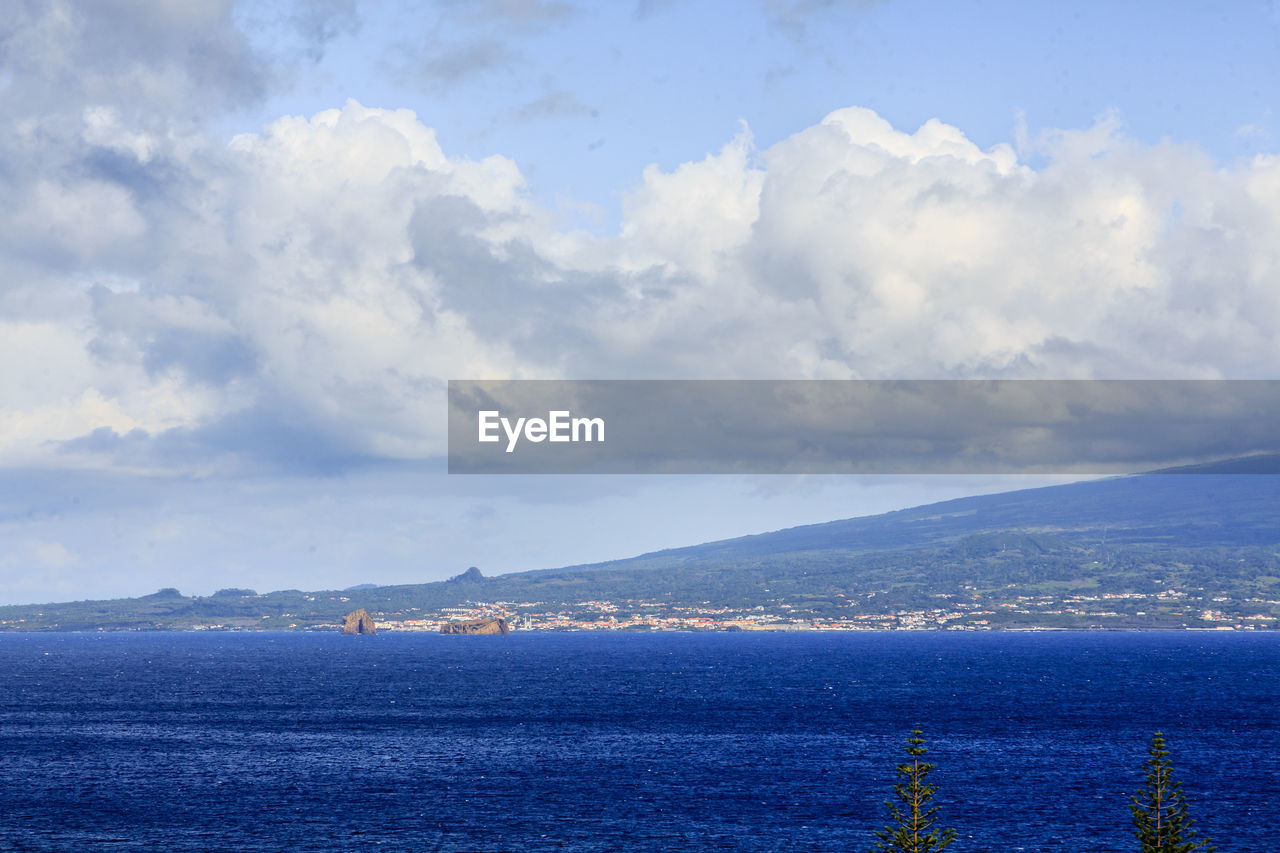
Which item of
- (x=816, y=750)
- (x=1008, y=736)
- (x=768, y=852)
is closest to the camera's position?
(x=768, y=852)

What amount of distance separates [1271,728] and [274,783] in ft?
486

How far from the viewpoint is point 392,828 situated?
383ft

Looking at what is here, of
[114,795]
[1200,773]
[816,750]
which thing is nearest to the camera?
[114,795]

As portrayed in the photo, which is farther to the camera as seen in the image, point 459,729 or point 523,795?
point 459,729

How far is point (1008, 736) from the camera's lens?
596 feet

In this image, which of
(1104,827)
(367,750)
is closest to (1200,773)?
(1104,827)

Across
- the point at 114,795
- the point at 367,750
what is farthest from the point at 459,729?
the point at 114,795

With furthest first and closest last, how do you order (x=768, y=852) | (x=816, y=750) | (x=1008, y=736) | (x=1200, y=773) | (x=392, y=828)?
1. (x=1008, y=736)
2. (x=816, y=750)
3. (x=1200, y=773)
4. (x=392, y=828)
5. (x=768, y=852)

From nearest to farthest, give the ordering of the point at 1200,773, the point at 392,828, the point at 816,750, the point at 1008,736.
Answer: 1. the point at 392,828
2. the point at 1200,773
3. the point at 816,750
4. the point at 1008,736

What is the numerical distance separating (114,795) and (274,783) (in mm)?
16795

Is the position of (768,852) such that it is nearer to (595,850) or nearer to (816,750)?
(595,850)

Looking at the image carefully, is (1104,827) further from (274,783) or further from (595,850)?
(274,783)

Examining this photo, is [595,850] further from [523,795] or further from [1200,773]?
[1200,773]

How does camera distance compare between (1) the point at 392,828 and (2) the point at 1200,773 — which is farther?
(2) the point at 1200,773
